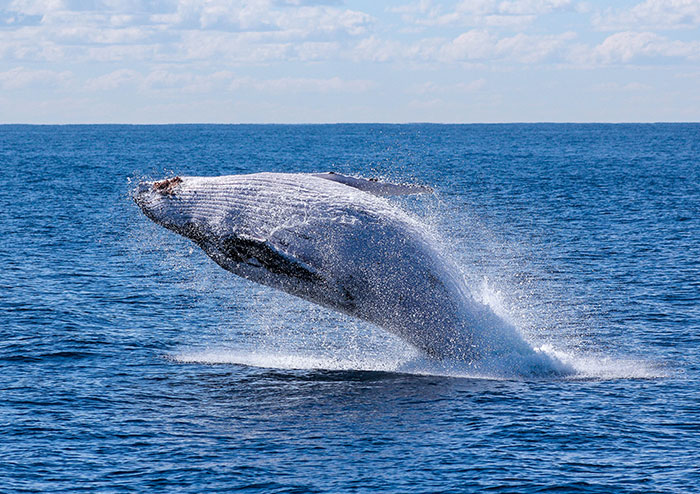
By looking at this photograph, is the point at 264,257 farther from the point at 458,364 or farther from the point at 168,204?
the point at 458,364

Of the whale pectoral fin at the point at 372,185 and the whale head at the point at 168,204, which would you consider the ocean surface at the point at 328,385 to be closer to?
the whale head at the point at 168,204

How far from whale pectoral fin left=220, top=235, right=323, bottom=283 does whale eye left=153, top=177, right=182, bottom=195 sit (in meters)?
1.70

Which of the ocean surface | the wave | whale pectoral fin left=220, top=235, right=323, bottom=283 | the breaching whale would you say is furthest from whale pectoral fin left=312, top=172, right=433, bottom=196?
the wave

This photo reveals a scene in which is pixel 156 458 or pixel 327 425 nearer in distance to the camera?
pixel 156 458

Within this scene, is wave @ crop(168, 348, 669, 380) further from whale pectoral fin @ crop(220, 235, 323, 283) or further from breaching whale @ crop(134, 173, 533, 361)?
whale pectoral fin @ crop(220, 235, 323, 283)

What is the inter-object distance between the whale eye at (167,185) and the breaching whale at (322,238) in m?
0.02

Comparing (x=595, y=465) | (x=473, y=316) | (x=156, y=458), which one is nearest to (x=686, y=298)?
(x=473, y=316)

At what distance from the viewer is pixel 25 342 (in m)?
27.9

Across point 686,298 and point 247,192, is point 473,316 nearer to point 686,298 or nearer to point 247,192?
point 247,192

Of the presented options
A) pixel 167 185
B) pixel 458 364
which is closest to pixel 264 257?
pixel 167 185

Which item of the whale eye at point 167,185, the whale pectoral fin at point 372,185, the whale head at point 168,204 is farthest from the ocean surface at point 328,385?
the whale pectoral fin at point 372,185

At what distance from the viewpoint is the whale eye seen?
2091 cm

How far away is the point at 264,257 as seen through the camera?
2048 centimetres

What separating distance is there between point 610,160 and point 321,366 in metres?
141
